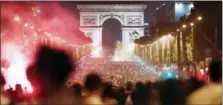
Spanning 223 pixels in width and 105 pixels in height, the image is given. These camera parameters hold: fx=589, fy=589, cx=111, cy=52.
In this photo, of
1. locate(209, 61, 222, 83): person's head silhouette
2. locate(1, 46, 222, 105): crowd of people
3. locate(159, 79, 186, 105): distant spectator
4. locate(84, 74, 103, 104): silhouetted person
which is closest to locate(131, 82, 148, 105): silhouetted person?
locate(1, 46, 222, 105): crowd of people

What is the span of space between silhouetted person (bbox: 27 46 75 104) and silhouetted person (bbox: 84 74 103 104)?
0.93 ft

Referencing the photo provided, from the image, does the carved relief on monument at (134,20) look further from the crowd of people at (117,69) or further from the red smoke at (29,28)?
the crowd of people at (117,69)

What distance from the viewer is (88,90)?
10.2 ft

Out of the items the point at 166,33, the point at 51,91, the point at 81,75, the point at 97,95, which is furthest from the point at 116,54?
the point at 166,33

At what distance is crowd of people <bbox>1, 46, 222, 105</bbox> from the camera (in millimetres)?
2488

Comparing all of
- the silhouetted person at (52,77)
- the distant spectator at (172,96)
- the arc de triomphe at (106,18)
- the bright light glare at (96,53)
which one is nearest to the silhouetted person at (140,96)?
the distant spectator at (172,96)

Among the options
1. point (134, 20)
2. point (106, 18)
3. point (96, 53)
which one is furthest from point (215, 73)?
point (134, 20)

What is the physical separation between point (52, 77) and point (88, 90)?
2.13 feet

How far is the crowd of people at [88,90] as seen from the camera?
2488 millimetres

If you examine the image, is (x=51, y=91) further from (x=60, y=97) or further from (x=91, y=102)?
(x=91, y=102)

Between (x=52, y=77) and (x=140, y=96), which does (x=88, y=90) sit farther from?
(x=140, y=96)

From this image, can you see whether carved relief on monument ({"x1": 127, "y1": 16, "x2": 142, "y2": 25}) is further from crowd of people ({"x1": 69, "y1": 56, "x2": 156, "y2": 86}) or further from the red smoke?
crowd of people ({"x1": 69, "y1": 56, "x2": 156, "y2": 86})

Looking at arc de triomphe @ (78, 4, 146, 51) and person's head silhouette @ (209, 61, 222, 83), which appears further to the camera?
arc de triomphe @ (78, 4, 146, 51)

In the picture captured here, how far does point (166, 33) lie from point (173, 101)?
15.4 metres
